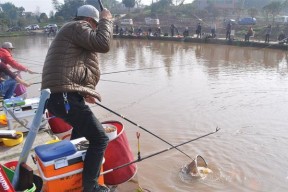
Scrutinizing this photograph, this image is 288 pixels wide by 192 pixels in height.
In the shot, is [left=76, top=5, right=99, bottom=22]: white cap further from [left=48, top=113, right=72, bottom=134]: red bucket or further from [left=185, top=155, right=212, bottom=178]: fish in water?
[left=185, top=155, right=212, bottom=178]: fish in water

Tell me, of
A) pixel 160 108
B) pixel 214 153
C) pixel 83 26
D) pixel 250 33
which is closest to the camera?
pixel 83 26

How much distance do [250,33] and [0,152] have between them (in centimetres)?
2247

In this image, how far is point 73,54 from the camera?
278 cm

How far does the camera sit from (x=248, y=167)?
4.74m

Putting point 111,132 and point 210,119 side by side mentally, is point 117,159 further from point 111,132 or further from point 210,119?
point 210,119

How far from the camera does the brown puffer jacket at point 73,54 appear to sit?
2.74m

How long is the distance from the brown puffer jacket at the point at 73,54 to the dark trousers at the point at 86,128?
0.29ft

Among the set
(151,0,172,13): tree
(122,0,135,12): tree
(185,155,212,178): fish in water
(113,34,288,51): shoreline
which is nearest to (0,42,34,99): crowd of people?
(185,155,212,178): fish in water

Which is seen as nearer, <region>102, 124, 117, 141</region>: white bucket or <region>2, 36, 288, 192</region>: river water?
<region>102, 124, 117, 141</region>: white bucket

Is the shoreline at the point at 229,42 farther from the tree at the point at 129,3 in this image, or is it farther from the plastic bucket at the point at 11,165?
the tree at the point at 129,3

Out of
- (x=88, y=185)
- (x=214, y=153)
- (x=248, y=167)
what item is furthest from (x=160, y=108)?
(x=88, y=185)

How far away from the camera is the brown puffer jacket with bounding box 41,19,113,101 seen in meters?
2.74

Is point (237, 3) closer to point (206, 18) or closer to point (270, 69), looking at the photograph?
point (206, 18)

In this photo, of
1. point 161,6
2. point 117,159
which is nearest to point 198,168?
point 117,159
